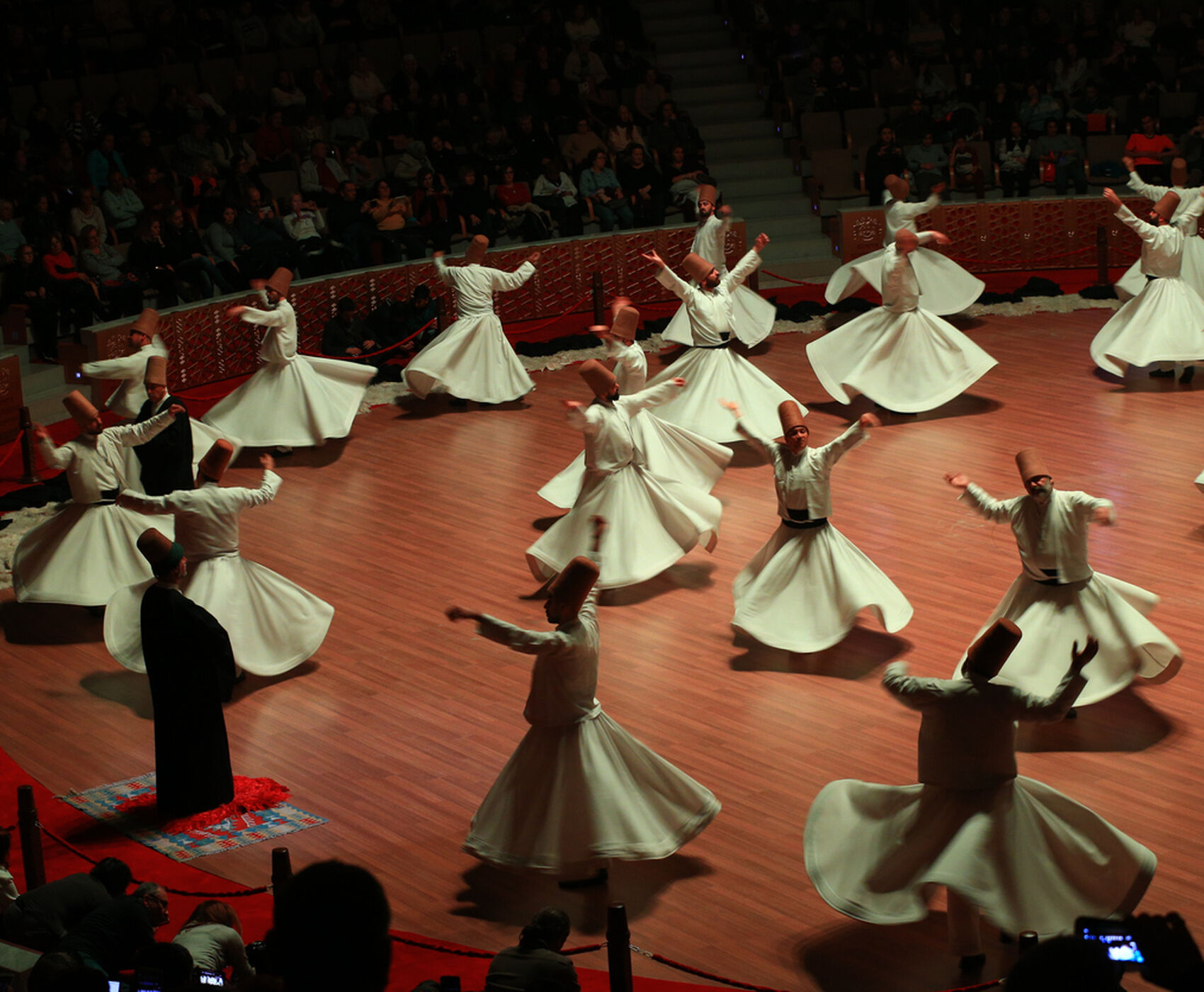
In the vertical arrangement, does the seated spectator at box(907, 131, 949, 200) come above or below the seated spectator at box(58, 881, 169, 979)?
above

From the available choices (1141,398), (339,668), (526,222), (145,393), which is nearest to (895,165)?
(526,222)

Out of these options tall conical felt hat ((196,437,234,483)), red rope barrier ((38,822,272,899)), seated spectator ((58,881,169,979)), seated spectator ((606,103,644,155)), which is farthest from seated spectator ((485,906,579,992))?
seated spectator ((606,103,644,155))

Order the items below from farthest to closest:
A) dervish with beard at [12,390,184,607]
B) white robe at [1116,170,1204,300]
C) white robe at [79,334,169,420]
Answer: white robe at [1116,170,1204,300] → white robe at [79,334,169,420] → dervish with beard at [12,390,184,607]

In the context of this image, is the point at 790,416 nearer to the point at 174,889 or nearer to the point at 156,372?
the point at 174,889

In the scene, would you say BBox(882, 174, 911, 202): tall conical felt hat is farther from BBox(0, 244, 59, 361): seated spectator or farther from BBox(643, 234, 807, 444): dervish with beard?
BBox(0, 244, 59, 361): seated spectator

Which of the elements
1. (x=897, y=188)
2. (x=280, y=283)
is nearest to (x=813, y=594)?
(x=280, y=283)

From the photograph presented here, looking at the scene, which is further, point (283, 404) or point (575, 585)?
point (283, 404)

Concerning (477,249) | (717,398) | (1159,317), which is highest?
(477,249)

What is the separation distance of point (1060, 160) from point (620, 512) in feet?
37.4

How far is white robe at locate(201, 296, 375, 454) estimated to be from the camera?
1283cm

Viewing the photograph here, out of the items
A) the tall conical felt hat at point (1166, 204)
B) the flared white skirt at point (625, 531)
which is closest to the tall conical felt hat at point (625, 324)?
the flared white skirt at point (625, 531)

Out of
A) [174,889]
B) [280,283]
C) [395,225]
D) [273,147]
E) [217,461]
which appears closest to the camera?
[174,889]

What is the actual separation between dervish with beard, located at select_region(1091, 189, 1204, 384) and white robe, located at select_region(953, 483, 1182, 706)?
20.4 feet

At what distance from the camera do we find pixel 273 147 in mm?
17656
